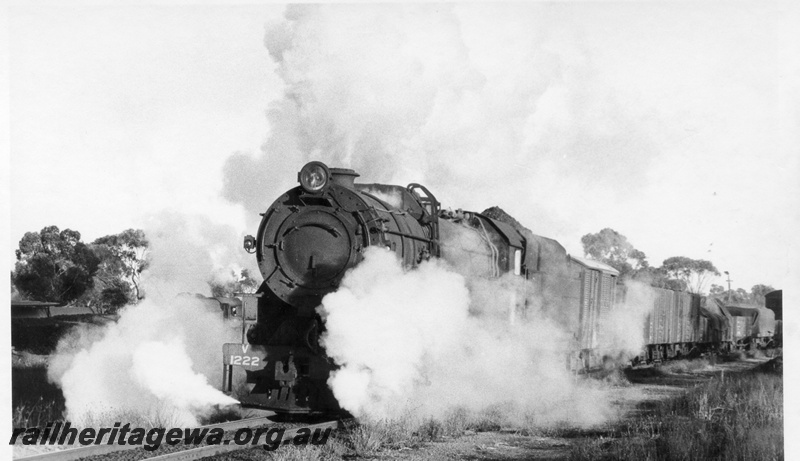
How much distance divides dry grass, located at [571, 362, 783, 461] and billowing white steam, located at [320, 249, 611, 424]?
3.82 ft

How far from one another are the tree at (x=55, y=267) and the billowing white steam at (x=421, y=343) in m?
10.9

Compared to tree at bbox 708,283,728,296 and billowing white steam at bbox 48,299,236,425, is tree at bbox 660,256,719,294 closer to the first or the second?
tree at bbox 708,283,728,296

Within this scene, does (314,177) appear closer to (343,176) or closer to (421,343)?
(343,176)

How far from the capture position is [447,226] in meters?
11.2

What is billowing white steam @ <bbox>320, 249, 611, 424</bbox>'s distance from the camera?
30.0 feet

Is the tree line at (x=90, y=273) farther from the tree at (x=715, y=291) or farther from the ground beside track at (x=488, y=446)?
the tree at (x=715, y=291)

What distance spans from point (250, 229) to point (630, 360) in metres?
10.3

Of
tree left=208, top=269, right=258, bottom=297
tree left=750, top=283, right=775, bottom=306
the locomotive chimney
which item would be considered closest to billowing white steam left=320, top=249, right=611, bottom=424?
the locomotive chimney

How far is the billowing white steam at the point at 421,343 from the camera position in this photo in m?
9.13

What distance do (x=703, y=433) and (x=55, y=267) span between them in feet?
59.9

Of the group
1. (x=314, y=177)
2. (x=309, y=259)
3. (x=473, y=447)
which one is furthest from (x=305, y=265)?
(x=473, y=447)

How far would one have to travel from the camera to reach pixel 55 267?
21.8m

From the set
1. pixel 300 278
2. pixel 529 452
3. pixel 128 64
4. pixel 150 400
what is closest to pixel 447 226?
pixel 300 278

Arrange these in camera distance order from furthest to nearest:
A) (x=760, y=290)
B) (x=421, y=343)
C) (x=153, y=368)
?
1. (x=760, y=290)
2. (x=153, y=368)
3. (x=421, y=343)
